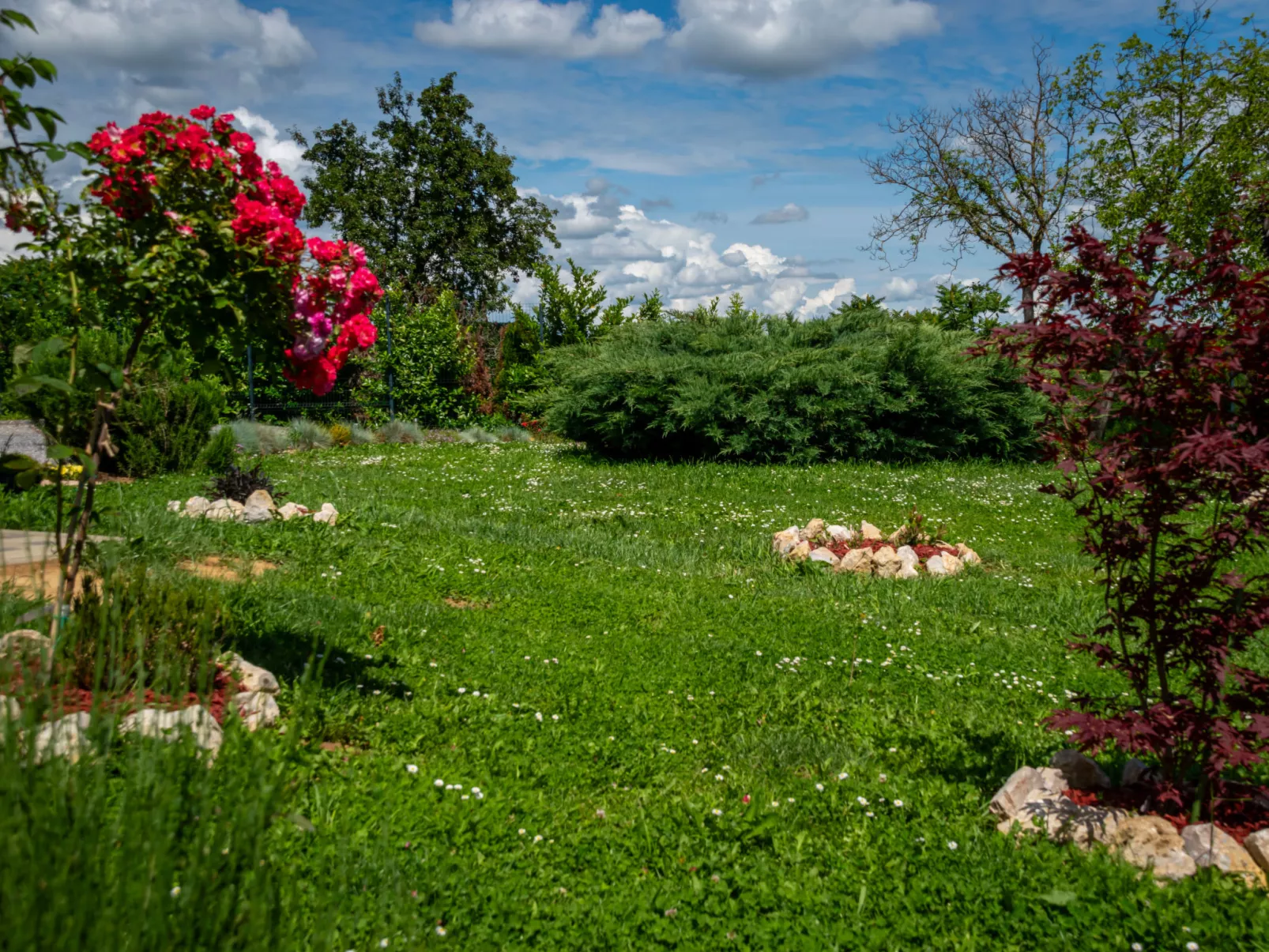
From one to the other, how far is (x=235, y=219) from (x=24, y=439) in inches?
398

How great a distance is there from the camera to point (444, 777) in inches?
142

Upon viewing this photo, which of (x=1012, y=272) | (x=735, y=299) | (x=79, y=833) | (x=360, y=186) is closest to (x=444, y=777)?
(x=79, y=833)

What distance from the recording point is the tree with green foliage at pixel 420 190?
32500 millimetres

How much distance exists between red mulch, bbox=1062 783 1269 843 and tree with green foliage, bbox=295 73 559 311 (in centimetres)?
3003

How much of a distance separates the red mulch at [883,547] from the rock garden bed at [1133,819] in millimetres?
4556

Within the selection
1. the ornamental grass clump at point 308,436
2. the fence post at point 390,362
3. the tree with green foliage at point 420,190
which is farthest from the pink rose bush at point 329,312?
the tree with green foliage at point 420,190

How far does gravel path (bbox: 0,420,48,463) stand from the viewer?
419 inches

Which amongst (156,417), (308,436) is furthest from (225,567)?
(308,436)

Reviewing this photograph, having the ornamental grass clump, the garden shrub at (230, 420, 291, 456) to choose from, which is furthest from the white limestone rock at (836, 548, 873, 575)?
the ornamental grass clump

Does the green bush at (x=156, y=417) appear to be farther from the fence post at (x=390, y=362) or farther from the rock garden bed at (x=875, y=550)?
the fence post at (x=390, y=362)

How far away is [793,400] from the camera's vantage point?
14992 mm

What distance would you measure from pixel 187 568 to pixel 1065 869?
18.0 ft

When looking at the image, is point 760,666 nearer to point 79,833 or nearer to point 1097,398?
point 1097,398

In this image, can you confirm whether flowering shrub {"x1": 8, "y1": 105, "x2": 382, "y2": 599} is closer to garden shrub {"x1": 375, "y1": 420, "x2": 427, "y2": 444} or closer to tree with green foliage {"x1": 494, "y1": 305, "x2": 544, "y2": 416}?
garden shrub {"x1": 375, "y1": 420, "x2": 427, "y2": 444}
